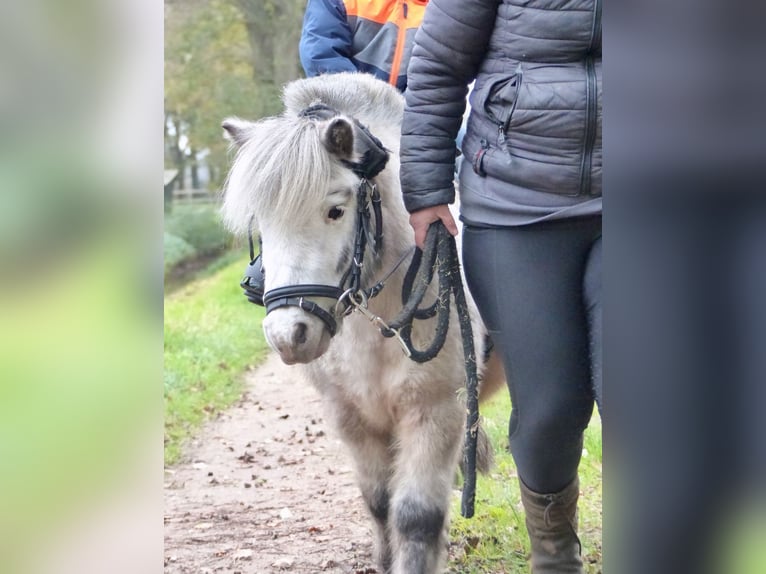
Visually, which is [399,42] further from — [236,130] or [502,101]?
[502,101]

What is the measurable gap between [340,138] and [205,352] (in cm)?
489

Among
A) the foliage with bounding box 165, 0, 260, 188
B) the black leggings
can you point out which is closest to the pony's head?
the black leggings

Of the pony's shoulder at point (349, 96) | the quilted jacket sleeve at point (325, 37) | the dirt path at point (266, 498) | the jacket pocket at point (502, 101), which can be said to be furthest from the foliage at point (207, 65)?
the jacket pocket at point (502, 101)

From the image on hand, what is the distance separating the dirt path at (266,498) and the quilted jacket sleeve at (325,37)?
4.71 feet

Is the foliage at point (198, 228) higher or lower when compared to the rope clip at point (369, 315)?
lower

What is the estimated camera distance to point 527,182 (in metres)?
2.19

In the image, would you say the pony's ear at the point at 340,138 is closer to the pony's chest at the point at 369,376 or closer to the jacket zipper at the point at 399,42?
the pony's chest at the point at 369,376

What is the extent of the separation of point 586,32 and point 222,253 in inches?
403

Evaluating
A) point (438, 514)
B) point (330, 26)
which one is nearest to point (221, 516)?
point (438, 514)

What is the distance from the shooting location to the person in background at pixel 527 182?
207 centimetres

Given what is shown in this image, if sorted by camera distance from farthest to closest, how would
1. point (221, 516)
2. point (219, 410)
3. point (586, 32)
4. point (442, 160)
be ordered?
point (219, 410)
point (221, 516)
point (442, 160)
point (586, 32)

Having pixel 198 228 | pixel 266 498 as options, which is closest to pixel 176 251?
pixel 198 228

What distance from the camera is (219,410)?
6273 millimetres
